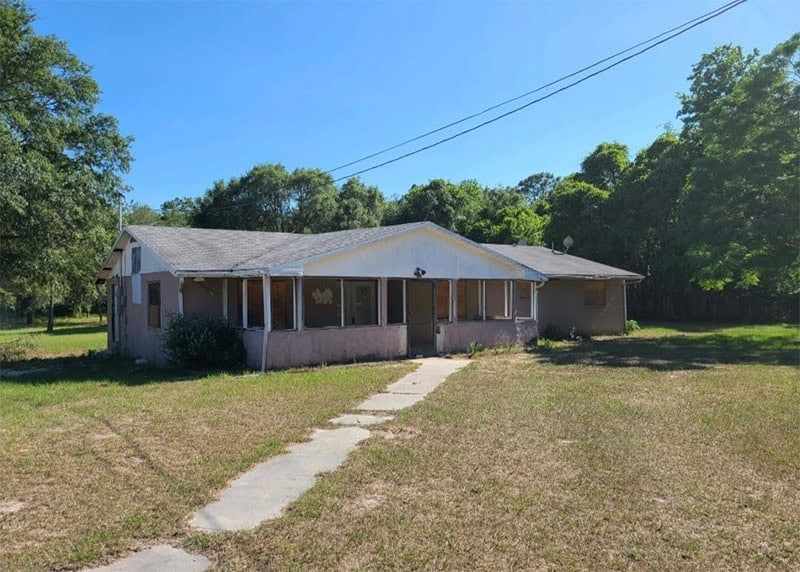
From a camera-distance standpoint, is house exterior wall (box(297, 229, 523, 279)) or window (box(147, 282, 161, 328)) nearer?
house exterior wall (box(297, 229, 523, 279))

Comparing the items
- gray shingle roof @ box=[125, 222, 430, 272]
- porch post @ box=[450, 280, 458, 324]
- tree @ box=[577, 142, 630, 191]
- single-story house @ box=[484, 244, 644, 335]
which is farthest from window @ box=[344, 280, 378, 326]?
tree @ box=[577, 142, 630, 191]

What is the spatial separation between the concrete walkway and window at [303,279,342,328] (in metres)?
8.23

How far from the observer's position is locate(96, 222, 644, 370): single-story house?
13.2 meters

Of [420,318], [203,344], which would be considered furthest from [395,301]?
[203,344]

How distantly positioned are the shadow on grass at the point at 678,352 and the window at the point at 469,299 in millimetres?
2683

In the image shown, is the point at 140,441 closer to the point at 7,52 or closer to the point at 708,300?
the point at 7,52

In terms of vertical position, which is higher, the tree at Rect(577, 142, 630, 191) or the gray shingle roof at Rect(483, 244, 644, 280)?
the tree at Rect(577, 142, 630, 191)

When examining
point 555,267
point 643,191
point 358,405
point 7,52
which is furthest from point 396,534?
point 643,191

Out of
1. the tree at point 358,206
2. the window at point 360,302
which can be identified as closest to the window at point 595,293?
the window at point 360,302

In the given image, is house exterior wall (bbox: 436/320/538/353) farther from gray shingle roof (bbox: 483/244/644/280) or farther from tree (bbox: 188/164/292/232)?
tree (bbox: 188/164/292/232)

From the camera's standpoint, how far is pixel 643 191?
28.6 meters

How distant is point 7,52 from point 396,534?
21.3m

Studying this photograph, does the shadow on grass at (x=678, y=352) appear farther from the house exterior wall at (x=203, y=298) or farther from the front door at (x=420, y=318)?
the house exterior wall at (x=203, y=298)

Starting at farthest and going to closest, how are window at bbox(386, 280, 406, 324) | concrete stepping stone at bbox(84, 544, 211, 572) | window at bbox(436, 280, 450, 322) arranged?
window at bbox(436, 280, 450, 322)
window at bbox(386, 280, 406, 324)
concrete stepping stone at bbox(84, 544, 211, 572)
